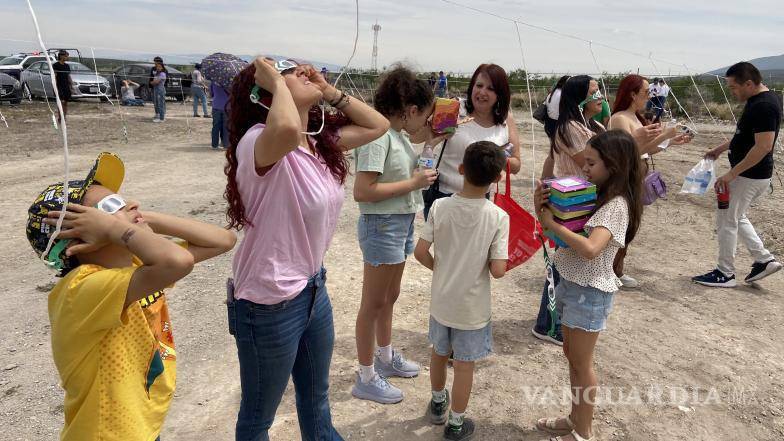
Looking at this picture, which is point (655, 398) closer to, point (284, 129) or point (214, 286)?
point (284, 129)

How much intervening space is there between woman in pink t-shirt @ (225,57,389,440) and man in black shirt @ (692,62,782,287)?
13.2 feet

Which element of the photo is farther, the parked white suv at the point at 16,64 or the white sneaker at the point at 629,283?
the parked white suv at the point at 16,64

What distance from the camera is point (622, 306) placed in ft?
14.0

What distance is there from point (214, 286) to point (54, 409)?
1626 millimetres

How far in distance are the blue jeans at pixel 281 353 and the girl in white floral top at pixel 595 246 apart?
3.69 feet

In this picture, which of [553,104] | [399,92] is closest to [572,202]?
[399,92]

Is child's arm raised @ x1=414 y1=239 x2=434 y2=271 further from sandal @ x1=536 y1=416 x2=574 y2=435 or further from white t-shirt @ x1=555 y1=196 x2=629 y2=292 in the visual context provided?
sandal @ x1=536 y1=416 x2=574 y2=435

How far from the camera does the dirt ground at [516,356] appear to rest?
275 centimetres

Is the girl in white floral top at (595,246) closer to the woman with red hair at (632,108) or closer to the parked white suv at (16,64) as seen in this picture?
the woman with red hair at (632,108)

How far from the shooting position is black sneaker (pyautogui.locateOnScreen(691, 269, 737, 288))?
15.4 ft

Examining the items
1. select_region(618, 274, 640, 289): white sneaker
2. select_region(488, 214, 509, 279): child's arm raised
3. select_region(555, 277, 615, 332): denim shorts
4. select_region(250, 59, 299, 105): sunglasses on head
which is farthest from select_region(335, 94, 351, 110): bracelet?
select_region(618, 274, 640, 289): white sneaker

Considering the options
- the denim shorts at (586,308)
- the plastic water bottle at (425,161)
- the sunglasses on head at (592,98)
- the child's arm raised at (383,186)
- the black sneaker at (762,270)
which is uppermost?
the sunglasses on head at (592,98)

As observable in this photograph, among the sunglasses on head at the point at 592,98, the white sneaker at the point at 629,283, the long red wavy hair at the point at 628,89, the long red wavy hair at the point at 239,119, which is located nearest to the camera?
the long red wavy hair at the point at 239,119

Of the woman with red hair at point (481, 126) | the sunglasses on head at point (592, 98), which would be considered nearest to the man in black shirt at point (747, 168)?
the sunglasses on head at point (592, 98)
